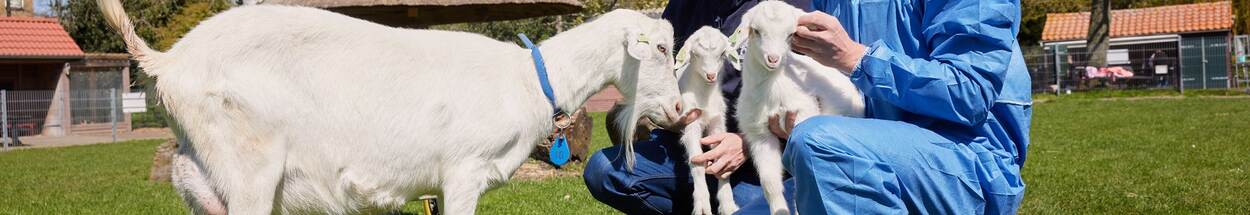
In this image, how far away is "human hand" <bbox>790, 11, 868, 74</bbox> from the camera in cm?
257

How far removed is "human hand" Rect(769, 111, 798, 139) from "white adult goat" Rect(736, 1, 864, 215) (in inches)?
0.5

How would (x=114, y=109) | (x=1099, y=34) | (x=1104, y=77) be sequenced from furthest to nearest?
(x=1099, y=34)
(x=1104, y=77)
(x=114, y=109)

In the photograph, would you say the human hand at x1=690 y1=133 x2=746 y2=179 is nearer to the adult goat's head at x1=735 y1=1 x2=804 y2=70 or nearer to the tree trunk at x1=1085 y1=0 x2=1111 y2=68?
the adult goat's head at x1=735 y1=1 x2=804 y2=70

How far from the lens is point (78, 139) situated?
22.5 meters

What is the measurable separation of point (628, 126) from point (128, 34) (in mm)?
1502

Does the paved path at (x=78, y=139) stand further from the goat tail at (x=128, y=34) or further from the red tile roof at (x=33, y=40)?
the goat tail at (x=128, y=34)

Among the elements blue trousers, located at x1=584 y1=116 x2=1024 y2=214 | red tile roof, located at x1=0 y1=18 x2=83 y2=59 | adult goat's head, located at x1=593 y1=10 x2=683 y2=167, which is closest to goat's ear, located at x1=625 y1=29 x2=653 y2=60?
adult goat's head, located at x1=593 y1=10 x2=683 y2=167

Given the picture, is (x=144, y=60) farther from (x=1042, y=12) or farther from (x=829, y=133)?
(x=1042, y=12)

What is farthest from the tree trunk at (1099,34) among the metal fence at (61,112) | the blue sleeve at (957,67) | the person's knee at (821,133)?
the person's knee at (821,133)

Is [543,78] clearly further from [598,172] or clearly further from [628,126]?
[598,172]

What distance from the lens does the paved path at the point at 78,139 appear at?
20.8 meters

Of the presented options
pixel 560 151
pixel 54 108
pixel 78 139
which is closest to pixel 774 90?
pixel 560 151

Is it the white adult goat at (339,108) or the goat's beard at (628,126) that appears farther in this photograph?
the goat's beard at (628,126)

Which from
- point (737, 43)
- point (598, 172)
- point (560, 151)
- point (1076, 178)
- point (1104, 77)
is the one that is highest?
point (737, 43)
